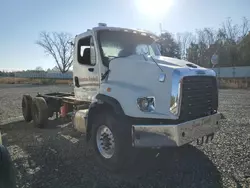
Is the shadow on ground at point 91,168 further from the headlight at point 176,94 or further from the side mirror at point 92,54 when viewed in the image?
the side mirror at point 92,54

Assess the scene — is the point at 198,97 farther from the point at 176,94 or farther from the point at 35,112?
the point at 35,112

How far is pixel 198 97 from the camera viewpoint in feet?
14.0

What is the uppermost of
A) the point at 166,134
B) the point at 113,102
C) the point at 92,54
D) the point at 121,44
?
the point at 121,44

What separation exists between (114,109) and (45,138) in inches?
135

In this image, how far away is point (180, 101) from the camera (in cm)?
390

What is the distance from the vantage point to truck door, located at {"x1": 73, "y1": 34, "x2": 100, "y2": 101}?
17.6 feet

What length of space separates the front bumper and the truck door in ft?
5.93

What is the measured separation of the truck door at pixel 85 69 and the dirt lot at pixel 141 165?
4.57 ft

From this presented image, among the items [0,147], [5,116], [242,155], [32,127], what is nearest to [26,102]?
[32,127]

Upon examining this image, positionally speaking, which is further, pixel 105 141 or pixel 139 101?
pixel 105 141

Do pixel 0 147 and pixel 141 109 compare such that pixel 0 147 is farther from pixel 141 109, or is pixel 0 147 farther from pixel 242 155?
pixel 242 155

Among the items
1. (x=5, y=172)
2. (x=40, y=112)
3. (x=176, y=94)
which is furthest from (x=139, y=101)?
(x=40, y=112)

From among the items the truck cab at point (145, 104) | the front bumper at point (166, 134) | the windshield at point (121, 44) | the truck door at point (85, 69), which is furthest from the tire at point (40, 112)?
the front bumper at point (166, 134)

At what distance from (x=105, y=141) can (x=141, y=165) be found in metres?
0.88
